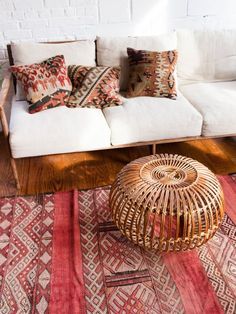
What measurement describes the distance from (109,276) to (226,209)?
0.81 m

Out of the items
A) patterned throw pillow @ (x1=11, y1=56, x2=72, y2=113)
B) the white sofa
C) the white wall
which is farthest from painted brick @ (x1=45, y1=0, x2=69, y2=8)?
patterned throw pillow @ (x1=11, y1=56, x2=72, y2=113)

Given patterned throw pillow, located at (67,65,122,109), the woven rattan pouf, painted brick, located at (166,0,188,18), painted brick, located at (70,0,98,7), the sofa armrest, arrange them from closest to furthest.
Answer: the woven rattan pouf
the sofa armrest
patterned throw pillow, located at (67,65,122,109)
painted brick, located at (70,0,98,7)
painted brick, located at (166,0,188,18)

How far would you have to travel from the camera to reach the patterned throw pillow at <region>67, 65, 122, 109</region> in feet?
A: 7.31

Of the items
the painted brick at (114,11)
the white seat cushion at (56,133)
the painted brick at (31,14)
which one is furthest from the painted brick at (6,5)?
the white seat cushion at (56,133)

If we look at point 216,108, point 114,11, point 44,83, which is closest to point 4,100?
point 44,83

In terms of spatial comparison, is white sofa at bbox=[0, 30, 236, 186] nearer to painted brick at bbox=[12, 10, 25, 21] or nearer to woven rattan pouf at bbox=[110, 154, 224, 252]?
painted brick at bbox=[12, 10, 25, 21]

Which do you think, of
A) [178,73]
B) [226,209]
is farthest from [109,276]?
[178,73]

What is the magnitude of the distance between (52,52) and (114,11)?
633 mm

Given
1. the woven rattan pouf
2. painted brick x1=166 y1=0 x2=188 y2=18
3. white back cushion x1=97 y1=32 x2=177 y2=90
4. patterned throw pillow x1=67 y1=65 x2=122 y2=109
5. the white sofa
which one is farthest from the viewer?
painted brick x1=166 y1=0 x2=188 y2=18

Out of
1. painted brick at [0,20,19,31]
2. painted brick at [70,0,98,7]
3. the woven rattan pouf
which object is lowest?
the woven rattan pouf

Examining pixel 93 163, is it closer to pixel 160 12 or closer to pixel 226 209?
pixel 226 209

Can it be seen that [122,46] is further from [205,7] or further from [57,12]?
[205,7]

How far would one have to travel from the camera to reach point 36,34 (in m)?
2.54

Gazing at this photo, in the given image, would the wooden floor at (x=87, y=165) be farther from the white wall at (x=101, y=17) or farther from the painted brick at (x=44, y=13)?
the painted brick at (x=44, y=13)
